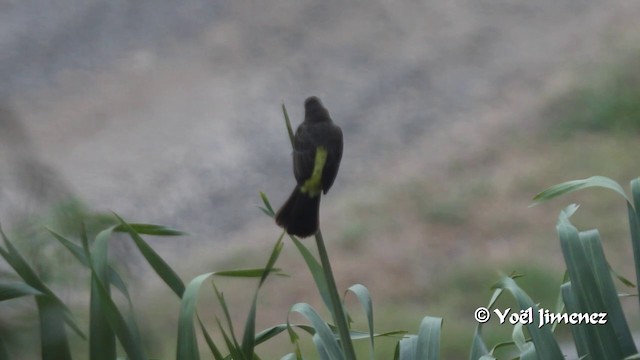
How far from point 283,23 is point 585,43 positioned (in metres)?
1.28

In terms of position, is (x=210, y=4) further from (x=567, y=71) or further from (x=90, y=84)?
(x=567, y=71)

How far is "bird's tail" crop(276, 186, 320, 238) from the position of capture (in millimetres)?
738

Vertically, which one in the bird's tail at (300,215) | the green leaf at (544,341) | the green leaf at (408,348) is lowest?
the green leaf at (408,348)

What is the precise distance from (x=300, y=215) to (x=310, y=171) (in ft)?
0.12

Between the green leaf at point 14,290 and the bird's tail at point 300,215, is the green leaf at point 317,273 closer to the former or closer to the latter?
the bird's tail at point 300,215

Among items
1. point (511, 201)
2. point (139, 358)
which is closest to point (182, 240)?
point (511, 201)

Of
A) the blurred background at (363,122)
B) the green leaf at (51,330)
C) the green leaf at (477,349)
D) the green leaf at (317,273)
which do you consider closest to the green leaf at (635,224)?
the green leaf at (477,349)

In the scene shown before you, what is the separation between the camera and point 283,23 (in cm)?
413

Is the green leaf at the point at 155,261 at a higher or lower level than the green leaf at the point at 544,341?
higher

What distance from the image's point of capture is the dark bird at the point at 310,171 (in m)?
0.74

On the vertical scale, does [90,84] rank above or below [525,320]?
above

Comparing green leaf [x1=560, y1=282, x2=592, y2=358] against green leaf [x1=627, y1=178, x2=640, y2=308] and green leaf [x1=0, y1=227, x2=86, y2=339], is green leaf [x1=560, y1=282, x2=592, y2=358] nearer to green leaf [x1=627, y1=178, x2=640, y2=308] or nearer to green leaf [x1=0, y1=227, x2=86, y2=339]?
green leaf [x1=627, y1=178, x2=640, y2=308]

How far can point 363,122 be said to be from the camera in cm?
363

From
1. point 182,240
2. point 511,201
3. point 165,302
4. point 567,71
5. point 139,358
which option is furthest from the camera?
point 567,71
